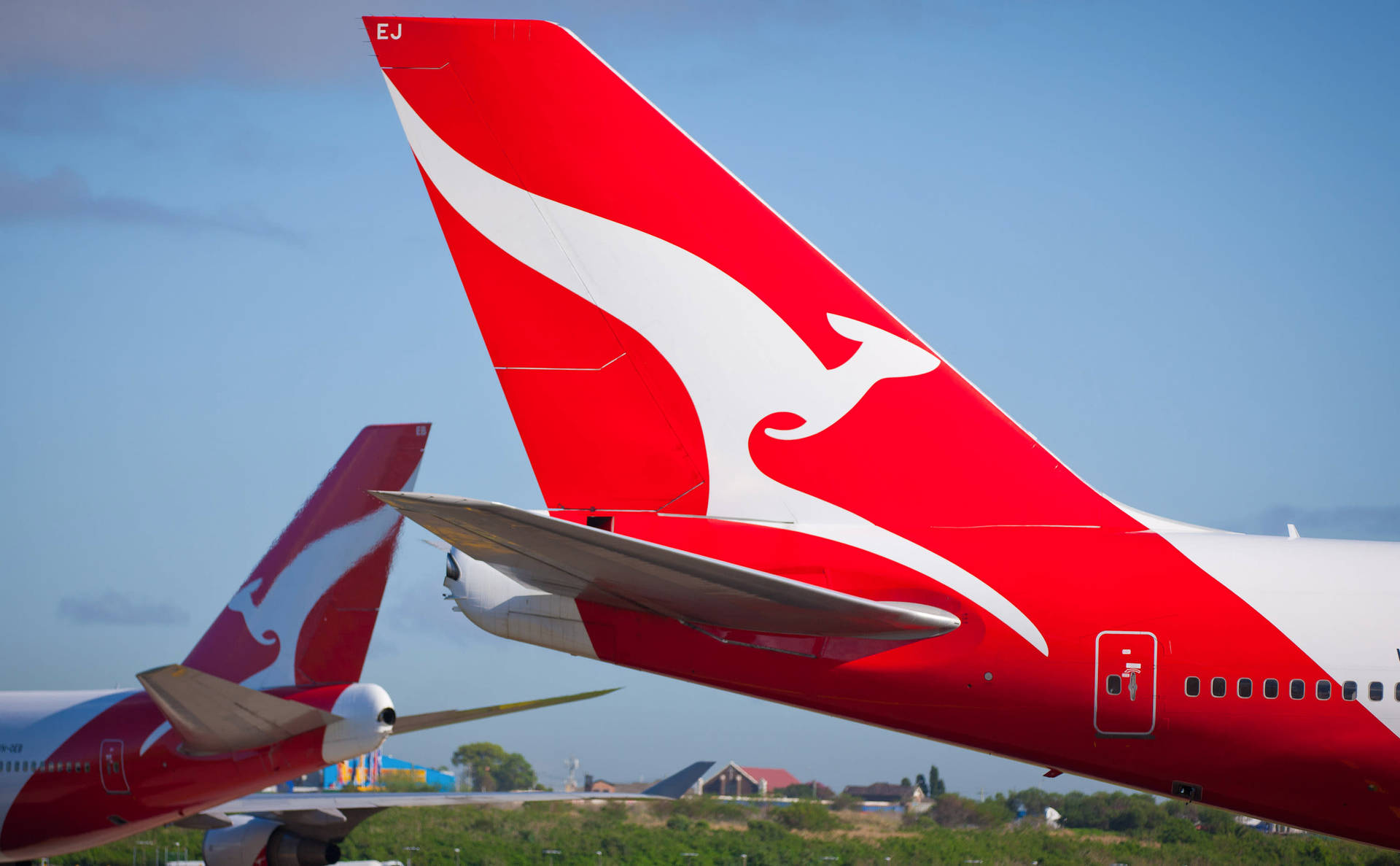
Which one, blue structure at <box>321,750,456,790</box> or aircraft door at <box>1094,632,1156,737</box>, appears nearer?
aircraft door at <box>1094,632,1156,737</box>

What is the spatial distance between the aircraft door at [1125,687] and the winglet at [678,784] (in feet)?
57.1

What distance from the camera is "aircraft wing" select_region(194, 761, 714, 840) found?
24.1 meters

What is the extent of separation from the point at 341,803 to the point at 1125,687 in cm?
2138

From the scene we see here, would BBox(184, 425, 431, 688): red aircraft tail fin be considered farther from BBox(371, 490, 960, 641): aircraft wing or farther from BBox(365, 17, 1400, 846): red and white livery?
BBox(371, 490, 960, 641): aircraft wing

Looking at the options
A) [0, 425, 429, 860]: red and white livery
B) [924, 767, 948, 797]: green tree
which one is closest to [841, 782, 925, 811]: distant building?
[924, 767, 948, 797]: green tree

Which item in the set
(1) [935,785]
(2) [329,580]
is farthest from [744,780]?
(2) [329,580]

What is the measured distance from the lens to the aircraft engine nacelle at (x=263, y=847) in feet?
80.5

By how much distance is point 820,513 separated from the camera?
24.9ft

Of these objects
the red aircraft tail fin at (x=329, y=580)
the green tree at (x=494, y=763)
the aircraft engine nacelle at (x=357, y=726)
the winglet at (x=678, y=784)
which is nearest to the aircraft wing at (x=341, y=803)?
the winglet at (x=678, y=784)

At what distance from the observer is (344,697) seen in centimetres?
1830

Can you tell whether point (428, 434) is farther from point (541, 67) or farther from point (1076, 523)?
point (1076, 523)

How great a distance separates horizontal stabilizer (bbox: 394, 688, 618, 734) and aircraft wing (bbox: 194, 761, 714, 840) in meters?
5.42

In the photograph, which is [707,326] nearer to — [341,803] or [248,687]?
[248,687]

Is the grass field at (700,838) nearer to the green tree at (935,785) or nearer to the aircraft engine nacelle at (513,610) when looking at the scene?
the green tree at (935,785)
